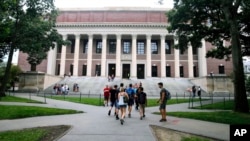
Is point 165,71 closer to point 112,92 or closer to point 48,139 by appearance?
point 112,92

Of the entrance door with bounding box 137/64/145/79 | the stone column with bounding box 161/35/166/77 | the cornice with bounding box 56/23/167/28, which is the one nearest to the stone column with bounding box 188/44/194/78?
the stone column with bounding box 161/35/166/77

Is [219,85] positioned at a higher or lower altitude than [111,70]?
lower

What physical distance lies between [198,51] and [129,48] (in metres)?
15.4

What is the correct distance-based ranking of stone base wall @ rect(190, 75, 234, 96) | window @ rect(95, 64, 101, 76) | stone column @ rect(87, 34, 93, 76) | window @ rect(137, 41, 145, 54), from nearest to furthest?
stone base wall @ rect(190, 75, 234, 96) < stone column @ rect(87, 34, 93, 76) < window @ rect(95, 64, 101, 76) < window @ rect(137, 41, 145, 54)

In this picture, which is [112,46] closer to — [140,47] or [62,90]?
[140,47]

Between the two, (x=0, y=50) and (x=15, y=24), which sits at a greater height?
(x=15, y=24)

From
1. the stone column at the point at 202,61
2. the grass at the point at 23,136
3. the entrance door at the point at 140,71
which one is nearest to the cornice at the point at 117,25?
the entrance door at the point at 140,71

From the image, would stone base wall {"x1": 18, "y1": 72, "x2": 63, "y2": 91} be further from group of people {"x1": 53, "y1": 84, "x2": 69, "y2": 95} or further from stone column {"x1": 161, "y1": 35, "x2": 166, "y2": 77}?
stone column {"x1": 161, "y1": 35, "x2": 166, "y2": 77}

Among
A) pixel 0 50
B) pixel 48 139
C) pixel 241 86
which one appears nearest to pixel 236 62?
pixel 241 86

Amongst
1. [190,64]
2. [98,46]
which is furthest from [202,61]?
[98,46]

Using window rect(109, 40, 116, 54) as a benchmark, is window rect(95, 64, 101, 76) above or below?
below

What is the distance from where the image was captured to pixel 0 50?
23.4 m

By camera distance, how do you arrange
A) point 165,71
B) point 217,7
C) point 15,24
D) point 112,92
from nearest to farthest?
point 112,92, point 217,7, point 15,24, point 165,71

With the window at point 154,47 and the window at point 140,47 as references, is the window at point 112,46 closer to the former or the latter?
the window at point 140,47
